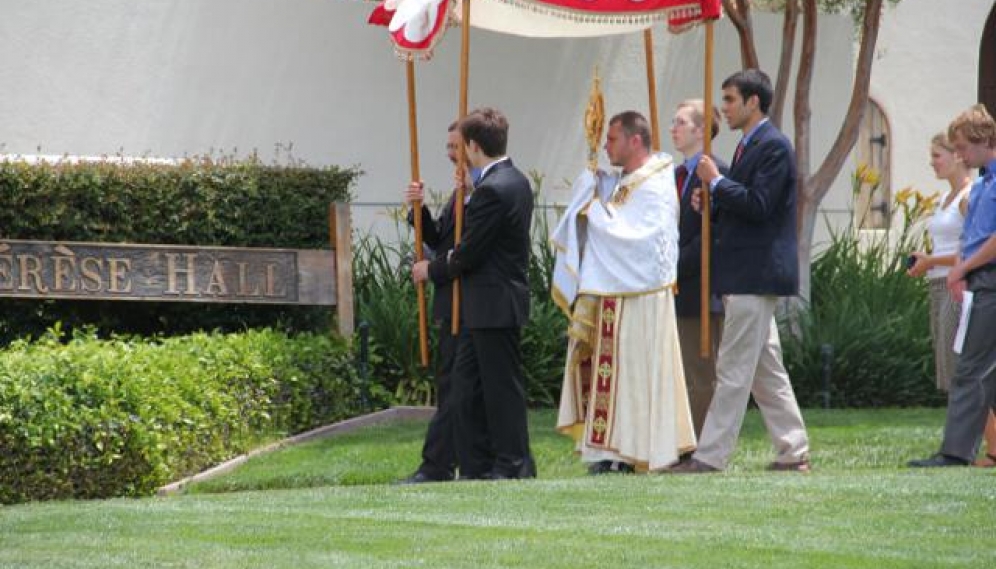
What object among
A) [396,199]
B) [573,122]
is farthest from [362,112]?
[573,122]

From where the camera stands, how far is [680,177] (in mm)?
10766

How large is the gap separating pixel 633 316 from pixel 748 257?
0.66 m

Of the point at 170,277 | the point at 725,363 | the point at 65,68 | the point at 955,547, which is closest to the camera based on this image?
the point at 955,547

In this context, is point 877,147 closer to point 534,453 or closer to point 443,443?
point 534,453

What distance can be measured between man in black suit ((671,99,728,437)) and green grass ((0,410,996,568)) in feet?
1.68

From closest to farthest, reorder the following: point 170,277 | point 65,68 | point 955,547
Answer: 1. point 955,547
2. point 170,277
3. point 65,68

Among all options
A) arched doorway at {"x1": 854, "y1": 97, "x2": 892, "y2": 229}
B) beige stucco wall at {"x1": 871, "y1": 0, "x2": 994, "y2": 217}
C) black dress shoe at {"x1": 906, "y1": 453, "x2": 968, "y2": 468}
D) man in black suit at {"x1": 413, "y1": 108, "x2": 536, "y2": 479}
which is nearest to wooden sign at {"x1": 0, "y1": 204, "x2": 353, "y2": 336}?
man in black suit at {"x1": 413, "y1": 108, "x2": 536, "y2": 479}

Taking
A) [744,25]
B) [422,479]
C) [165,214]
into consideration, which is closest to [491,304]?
[422,479]

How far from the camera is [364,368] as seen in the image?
13586mm

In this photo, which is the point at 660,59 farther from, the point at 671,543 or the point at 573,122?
the point at 671,543

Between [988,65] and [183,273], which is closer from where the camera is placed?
[183,273]

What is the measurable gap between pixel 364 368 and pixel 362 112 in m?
3.83

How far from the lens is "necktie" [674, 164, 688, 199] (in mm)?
10711

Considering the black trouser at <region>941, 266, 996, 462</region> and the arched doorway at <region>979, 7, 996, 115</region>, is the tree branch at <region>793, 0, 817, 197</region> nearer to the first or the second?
the arched doorway at <region>979, 7, 996, 115</region>
